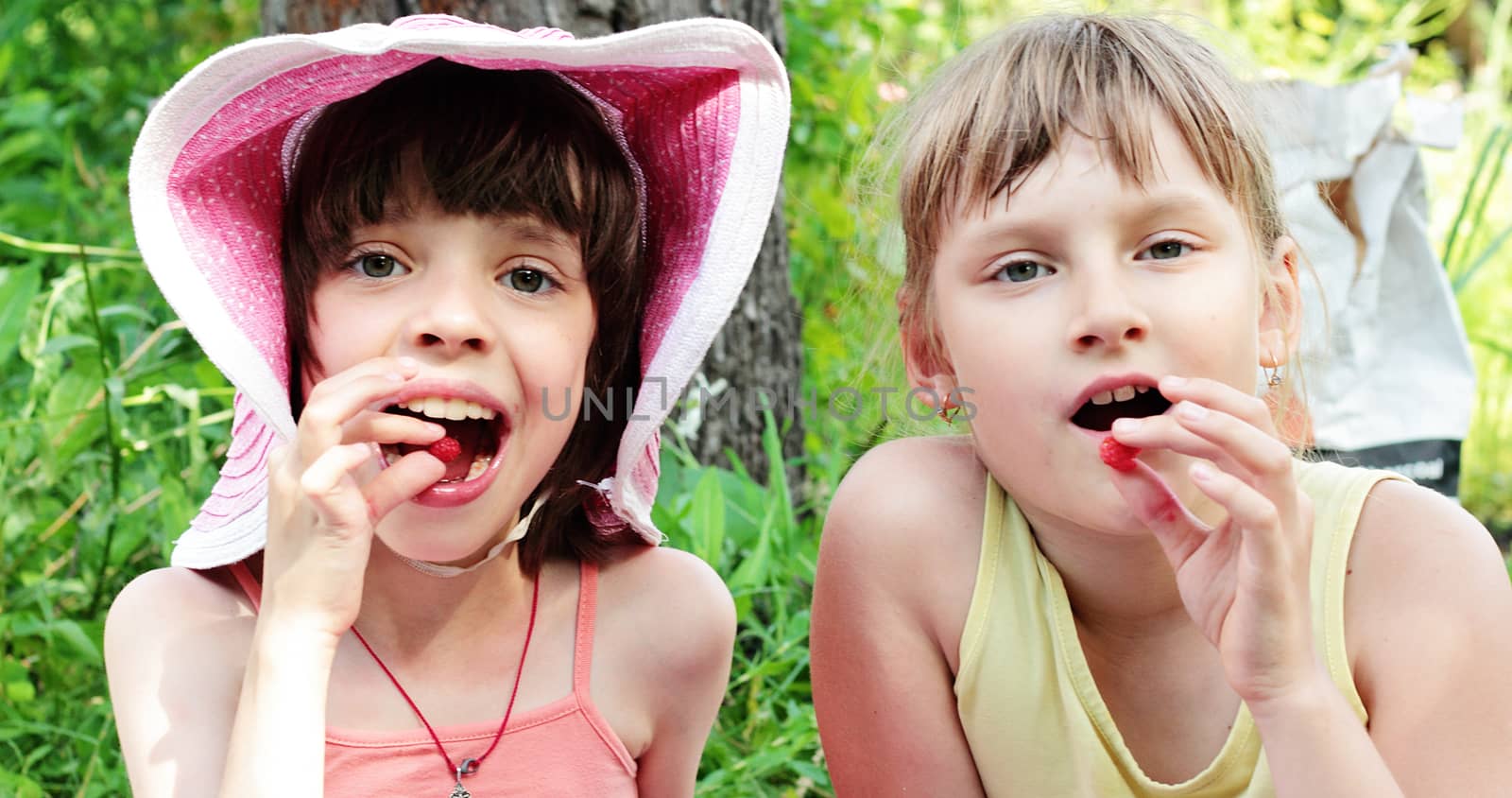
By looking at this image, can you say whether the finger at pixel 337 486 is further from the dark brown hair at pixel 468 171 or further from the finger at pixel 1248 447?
the finger at pixel 1248 447

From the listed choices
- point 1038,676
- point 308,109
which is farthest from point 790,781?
point 308,109

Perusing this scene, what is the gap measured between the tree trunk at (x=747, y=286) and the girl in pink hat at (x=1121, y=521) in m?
0.91

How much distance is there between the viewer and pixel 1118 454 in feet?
5.06

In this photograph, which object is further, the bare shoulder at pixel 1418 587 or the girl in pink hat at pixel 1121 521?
the bare shoulder at pixel 1418 587

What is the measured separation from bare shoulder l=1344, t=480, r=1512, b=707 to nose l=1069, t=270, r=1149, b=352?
411 millimetres

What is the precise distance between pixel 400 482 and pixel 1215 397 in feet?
2.76

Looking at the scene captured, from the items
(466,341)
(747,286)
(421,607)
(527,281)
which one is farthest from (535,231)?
(747,286)

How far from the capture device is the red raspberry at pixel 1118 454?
5.06 feet

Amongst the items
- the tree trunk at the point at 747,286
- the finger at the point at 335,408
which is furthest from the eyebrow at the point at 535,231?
the tree trunk at the point at 747,286

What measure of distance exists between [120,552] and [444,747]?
947mm

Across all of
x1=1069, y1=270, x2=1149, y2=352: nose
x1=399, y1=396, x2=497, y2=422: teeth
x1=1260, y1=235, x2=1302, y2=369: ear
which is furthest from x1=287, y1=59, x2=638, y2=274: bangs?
x1=1260, y1=235, x2=1302, y2=369: ear

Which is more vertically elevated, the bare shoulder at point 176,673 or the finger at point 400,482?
the finger at point 400,482

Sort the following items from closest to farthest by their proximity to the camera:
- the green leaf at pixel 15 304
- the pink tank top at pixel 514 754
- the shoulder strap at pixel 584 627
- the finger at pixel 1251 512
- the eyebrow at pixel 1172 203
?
the finger at pixel 1251 512 < the eyebrow at pixel 1172 203 < the pink tank top at pixel 514 754 < the shoulder strap at pixel 584 627 < the green leaf at pixel 15 304

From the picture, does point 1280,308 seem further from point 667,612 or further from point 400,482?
point 400,482
